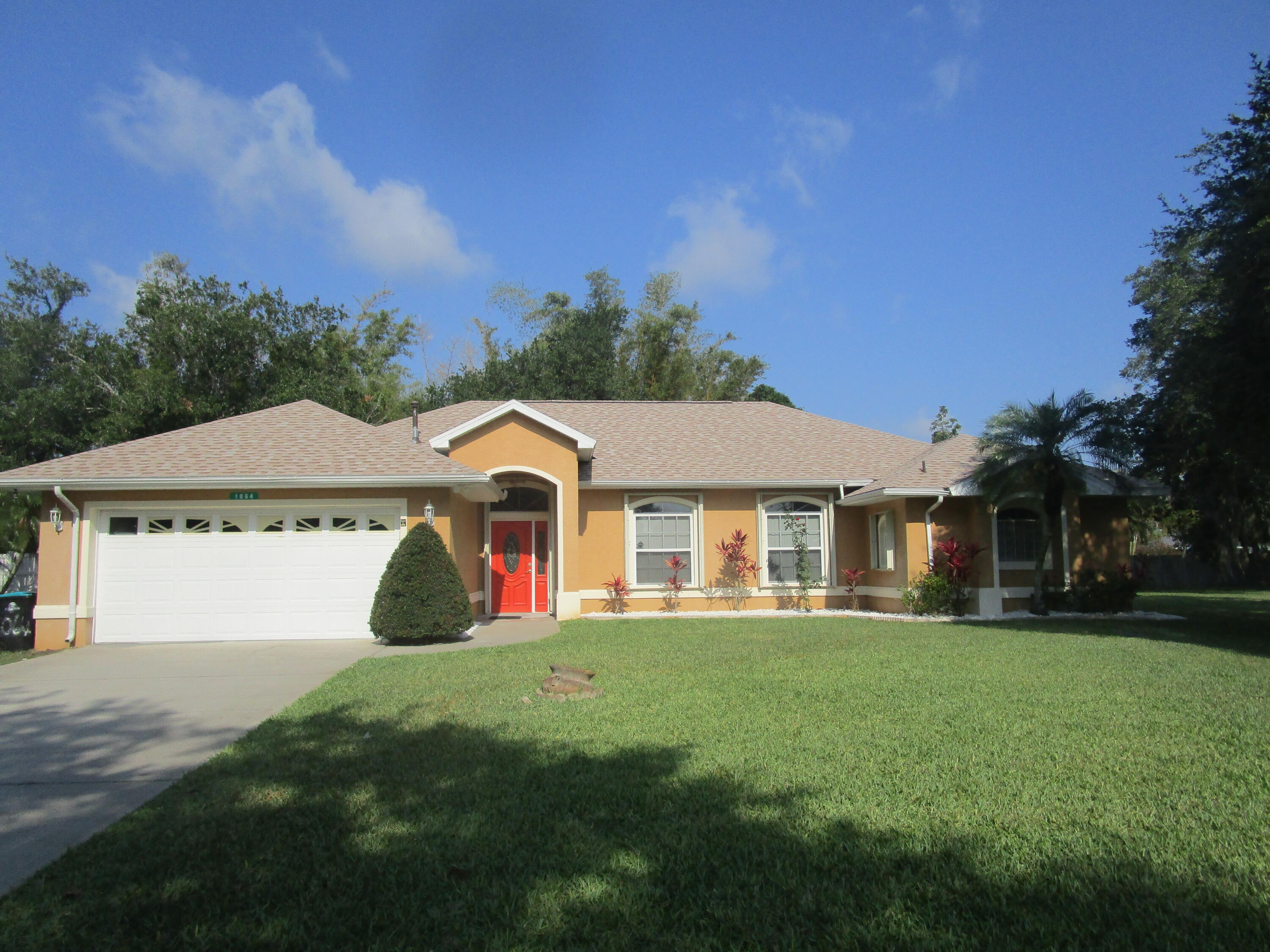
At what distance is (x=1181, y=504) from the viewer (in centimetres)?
2867

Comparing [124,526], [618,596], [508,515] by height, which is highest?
[508,515]

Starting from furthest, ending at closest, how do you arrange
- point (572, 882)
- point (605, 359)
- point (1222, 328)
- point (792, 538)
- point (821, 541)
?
1. point (605, 359)
2. point (821, 541)
3. point (792, 538)
4. point (1222, 328)
5. point (572, 882)

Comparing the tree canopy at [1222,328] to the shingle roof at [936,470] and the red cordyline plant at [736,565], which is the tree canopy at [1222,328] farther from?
the red cordyline plant at [736,565]

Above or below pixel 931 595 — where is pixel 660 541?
above

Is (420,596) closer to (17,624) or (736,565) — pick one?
(17,624)

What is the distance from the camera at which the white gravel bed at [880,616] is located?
1683cm

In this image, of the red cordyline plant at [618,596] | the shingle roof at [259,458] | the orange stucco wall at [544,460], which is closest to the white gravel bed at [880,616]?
the red cordyline plant at [618,596]

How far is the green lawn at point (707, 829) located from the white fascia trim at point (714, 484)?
9.75 meters

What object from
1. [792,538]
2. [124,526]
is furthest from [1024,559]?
[124,526]

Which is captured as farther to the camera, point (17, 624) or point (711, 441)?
point (711, 441)

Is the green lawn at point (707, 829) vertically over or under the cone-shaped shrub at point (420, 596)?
under

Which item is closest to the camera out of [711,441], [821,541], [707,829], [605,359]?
[707,829]

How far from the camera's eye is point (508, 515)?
19094 mm

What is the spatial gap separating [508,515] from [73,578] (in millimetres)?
8338
